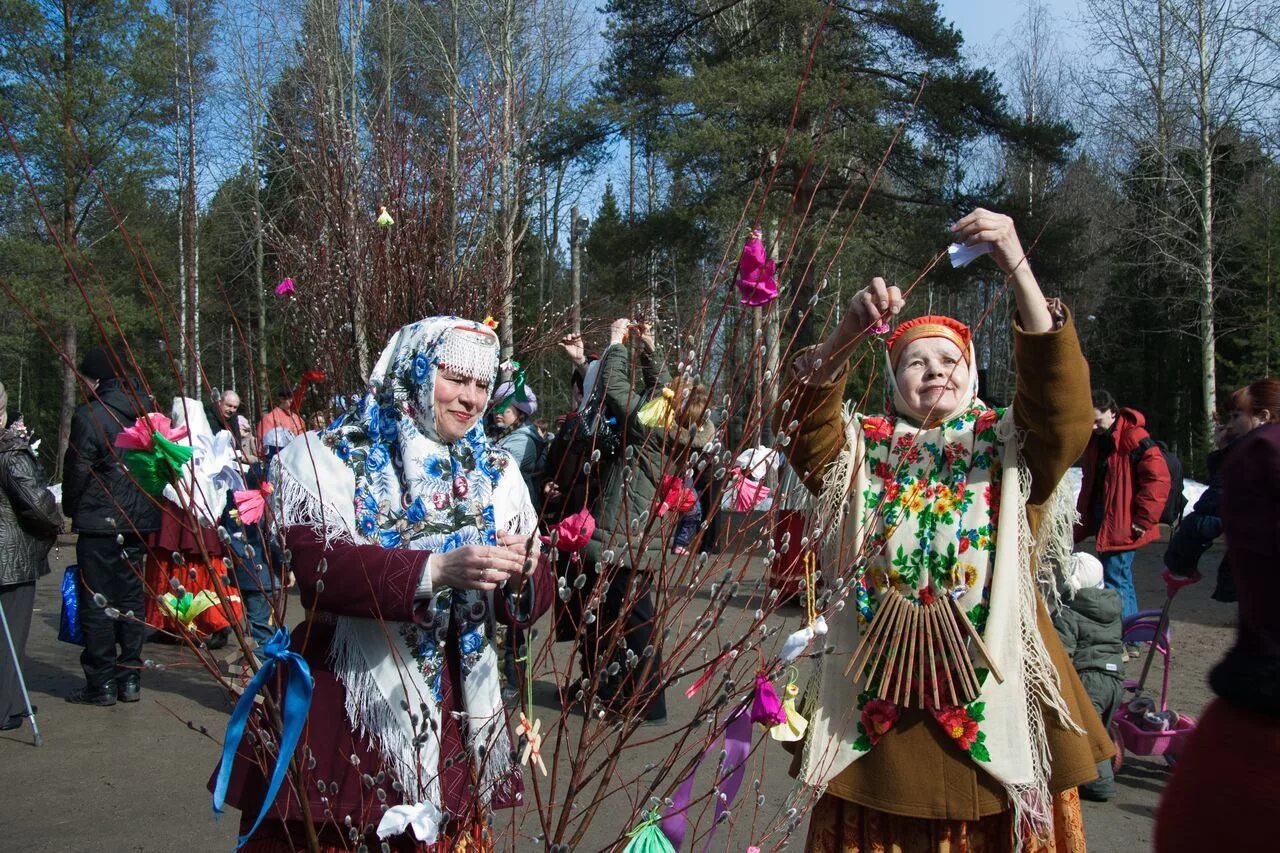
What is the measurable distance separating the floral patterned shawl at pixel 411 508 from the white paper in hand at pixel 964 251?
1.06m

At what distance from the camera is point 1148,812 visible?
416cm

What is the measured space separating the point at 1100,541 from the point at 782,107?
7577 mm

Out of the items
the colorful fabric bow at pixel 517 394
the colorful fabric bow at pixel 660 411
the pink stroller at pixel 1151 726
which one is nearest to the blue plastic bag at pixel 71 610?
the colorful fabric bow at pixel 517 394

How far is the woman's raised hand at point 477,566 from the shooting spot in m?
1.84

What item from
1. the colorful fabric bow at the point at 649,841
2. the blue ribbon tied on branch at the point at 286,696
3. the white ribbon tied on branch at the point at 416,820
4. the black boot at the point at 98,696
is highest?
the blue ribbon tied on branch at the point at 286,696

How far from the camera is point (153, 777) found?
15.1 ft

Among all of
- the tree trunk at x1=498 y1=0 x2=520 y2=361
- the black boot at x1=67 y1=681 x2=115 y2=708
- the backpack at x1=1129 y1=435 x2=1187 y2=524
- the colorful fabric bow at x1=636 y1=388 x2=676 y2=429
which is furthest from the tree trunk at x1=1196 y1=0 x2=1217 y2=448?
the colorful fabric bow at x1=636 y1=388 x2=676 y2=429

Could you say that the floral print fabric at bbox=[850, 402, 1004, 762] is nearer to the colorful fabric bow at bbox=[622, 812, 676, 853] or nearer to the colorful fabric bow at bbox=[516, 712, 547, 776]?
the colorful fabric bow at bbox=[622, 812, 676, 853]

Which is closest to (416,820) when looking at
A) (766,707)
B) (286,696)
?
(286,696)

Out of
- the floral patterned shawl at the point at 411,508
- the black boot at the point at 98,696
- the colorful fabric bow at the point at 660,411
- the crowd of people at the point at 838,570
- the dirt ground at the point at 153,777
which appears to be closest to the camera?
the colorful fabric bow at the point at 660,411

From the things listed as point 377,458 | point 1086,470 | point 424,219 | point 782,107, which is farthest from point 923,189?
point 377,458

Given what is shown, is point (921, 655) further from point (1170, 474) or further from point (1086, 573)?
point (1170, 474)

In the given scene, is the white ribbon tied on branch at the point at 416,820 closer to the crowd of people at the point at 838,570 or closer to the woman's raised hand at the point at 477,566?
the crowd of people at the point at 838,570

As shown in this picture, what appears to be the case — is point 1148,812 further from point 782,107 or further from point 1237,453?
point 782,107
